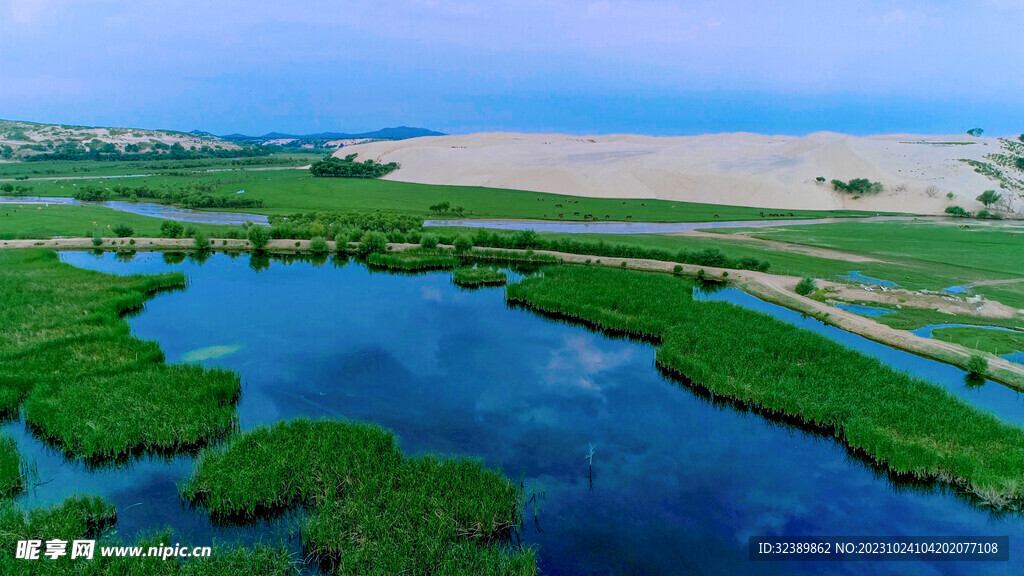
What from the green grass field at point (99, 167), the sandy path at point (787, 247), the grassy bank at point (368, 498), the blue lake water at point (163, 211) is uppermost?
the green grass field at point (99, 167)

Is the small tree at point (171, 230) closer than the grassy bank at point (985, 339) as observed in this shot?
No

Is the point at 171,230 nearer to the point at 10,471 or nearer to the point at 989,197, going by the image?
the point at 10,471

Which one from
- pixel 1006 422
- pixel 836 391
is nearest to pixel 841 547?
pixel 836 391

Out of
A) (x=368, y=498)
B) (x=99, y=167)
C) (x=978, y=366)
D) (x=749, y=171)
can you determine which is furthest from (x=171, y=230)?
(x=99, y=167)

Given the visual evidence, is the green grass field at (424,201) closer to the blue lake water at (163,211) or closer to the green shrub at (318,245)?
the blue lake water at (163,211)

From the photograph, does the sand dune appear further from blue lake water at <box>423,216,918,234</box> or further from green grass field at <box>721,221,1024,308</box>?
blue lake water at <box>423,216,918,234</box>

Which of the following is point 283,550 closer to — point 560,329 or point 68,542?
point 68,542

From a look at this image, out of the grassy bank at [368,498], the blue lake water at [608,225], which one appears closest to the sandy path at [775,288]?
the blue lake water at [608,225]
